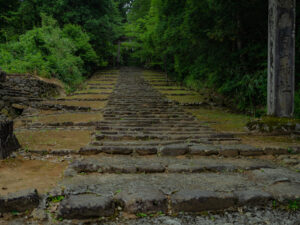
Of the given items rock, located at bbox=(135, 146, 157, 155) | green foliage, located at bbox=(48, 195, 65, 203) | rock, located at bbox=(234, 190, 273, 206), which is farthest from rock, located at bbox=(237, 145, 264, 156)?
green foliage, located at bbox=(48, 195, 65, 203)

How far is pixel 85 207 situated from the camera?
228 cm

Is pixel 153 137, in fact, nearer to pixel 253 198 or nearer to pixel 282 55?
pixel 253 198

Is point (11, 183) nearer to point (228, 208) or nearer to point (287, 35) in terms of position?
Result: point (228, 208)

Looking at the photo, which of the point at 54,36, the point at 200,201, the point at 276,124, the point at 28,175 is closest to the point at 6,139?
Answer: the point at 28,175

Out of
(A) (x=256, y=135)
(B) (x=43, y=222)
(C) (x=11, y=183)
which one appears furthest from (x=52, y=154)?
(A) (x=256, y=135)

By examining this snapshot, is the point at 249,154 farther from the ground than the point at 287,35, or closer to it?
closer to it

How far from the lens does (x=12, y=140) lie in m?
3.98

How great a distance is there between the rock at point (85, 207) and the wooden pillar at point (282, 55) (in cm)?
498

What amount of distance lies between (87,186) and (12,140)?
1990 millimetres

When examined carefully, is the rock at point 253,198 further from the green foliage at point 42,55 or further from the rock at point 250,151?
the green foliage at point 42,55

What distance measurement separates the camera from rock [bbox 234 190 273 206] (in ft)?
8.39

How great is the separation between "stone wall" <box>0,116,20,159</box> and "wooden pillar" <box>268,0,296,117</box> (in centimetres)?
551

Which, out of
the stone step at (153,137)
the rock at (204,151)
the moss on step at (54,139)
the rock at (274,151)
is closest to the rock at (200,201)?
the rock at (204,151)

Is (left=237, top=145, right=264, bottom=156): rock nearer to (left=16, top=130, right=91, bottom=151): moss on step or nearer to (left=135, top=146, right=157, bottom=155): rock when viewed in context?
(left=135, top=146, right=157, bottom=155): rock
